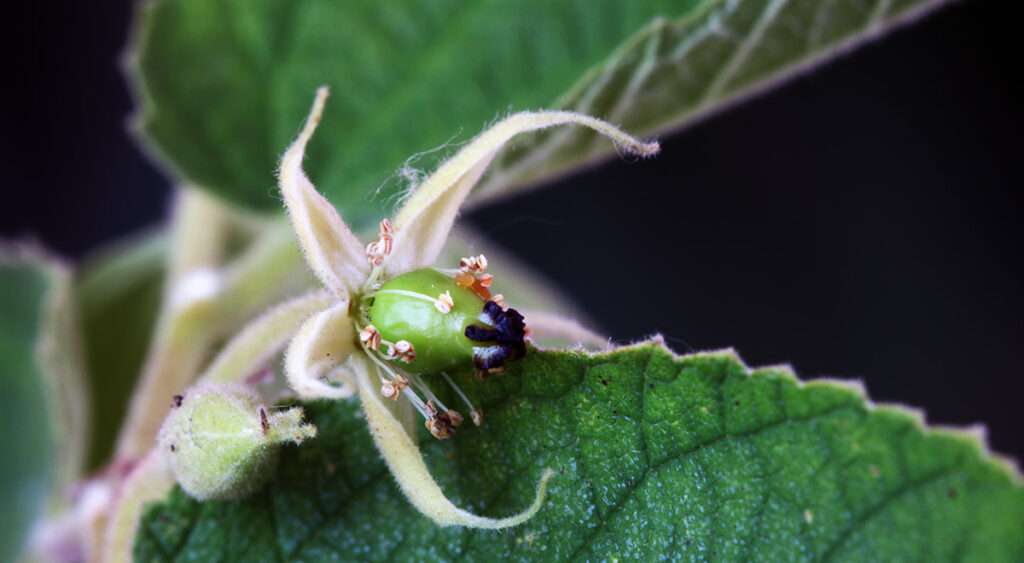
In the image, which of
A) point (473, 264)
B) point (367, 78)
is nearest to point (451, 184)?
point (473, 264)

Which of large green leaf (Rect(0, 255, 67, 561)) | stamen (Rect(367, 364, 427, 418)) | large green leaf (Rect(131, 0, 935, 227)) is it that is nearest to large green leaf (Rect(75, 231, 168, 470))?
large green leaf (Rect(0, 255, 67, 561))

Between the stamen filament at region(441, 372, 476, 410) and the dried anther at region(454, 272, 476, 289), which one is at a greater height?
the dried anther at region(454, 272, 476, 289)

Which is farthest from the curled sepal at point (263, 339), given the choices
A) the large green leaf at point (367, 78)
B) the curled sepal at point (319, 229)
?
the large green leaf at point (367, 78)

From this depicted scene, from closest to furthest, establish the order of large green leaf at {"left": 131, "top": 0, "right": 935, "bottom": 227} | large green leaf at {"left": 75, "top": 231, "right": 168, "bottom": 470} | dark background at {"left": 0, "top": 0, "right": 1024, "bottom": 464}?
large green leaf at {"left": 131, "top": 0, "right": 935, "bottom": 227} → large green leaf at {"left": 75, "top": 231, "right": 168, "bottom": 470} → dark background at {"left": 0, "top": 0, "right": 1024, "bottom": 464}

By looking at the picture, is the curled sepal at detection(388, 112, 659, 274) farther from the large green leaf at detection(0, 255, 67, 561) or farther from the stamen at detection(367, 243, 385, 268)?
the large green leaf at detection(0, 255, 67, 561)

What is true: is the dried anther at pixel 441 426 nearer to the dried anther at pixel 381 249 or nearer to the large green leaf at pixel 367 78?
the dried anther at pixel 381 249

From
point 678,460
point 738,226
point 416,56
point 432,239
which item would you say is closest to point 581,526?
point 678,460
